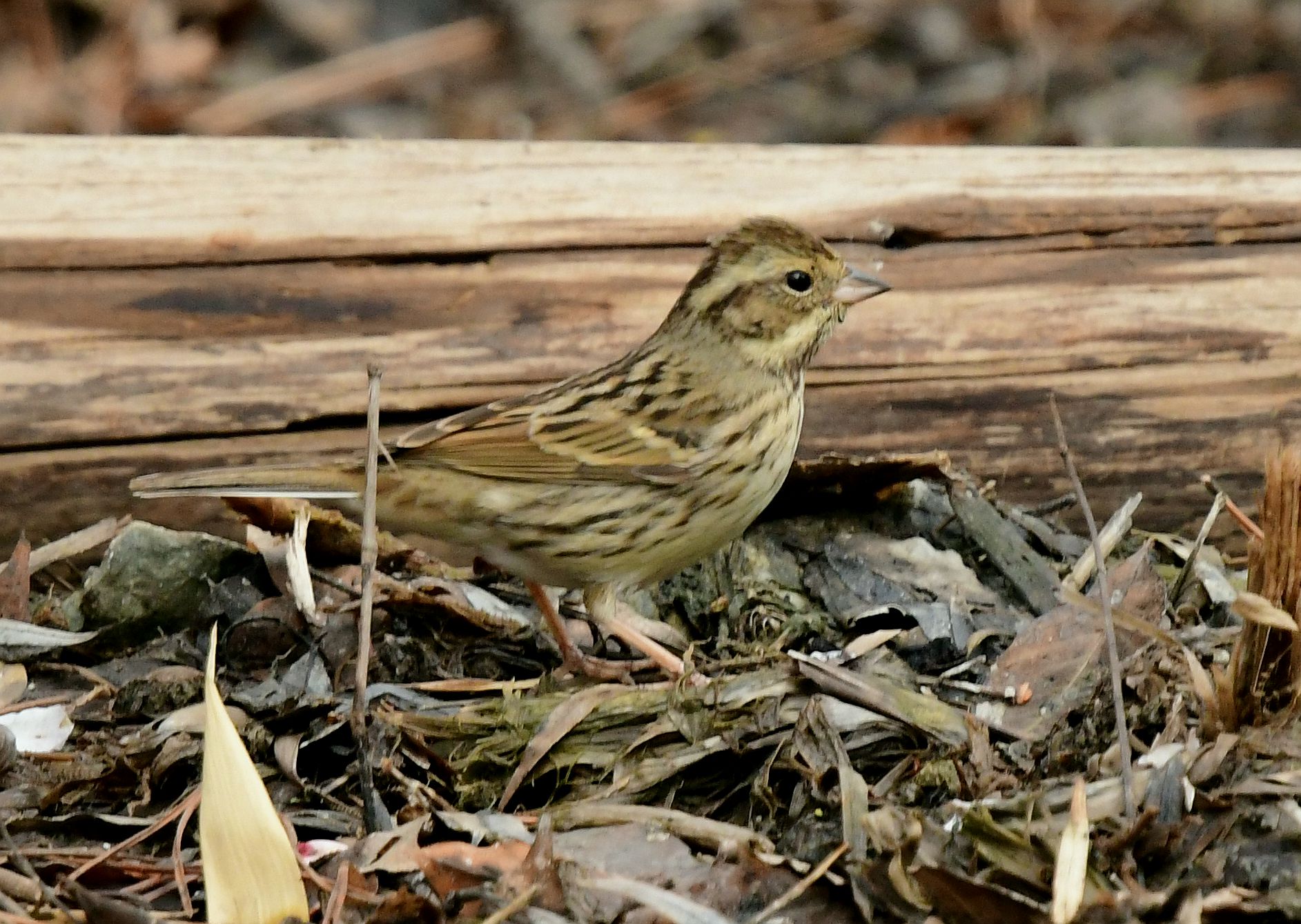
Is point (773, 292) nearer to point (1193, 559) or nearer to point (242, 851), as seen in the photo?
point (1193, 559)

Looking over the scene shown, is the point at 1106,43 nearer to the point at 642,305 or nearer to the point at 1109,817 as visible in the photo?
the point at 642,305

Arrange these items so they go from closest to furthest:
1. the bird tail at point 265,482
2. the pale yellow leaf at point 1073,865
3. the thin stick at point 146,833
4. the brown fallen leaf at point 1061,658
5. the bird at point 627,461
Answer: the pale yellow leaf at point 1073,865 < the thin stick at point 146,833 < the brown fallen leaf at point 1061,658 < the bird tail at point 265,482 < the bird at point 627,461

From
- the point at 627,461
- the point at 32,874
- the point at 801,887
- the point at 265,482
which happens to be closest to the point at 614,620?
the point at 627,461

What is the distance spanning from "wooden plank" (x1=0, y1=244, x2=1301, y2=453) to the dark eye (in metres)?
0.27

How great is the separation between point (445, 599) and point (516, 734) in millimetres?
743

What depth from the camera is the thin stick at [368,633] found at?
3.35 metres

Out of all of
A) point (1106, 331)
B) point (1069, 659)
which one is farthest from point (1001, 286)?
point (1069, 659)

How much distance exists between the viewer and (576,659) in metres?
4.59

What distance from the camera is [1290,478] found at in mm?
3355

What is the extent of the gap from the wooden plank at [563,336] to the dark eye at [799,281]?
0.27 metres

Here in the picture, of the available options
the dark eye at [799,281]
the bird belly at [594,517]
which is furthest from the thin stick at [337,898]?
the dark eye at [799,281]

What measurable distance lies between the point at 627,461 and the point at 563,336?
0.44 m

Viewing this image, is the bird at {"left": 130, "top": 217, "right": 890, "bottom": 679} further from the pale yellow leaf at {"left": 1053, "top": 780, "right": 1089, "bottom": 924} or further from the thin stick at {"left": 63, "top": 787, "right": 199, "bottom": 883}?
the pale yellow leaf at {"left": 1053, "top": 780, "right": 1089, "bottom": 924}

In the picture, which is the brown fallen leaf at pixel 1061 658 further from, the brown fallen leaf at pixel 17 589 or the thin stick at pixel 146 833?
the brown fallen leaf at pixel 17 589
